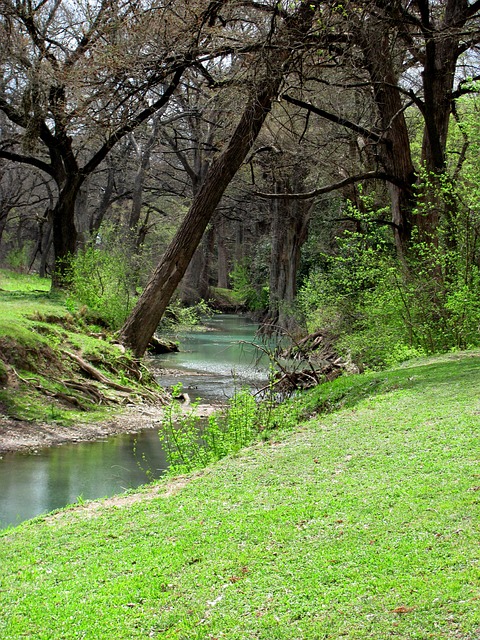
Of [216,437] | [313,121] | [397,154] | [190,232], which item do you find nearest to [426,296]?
[397,154]

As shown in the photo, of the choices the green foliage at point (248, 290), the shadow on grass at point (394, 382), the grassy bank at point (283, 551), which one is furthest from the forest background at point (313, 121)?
the green foliage at point (248, 290)

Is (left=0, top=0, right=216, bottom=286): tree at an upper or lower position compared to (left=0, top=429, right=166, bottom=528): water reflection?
upper

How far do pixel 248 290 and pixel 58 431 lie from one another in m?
36.0

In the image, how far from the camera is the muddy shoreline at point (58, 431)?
1154 cm

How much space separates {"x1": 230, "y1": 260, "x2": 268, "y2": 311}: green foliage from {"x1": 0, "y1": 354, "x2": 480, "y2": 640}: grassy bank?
37.1m

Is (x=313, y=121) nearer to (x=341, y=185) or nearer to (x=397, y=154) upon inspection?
(x=397, y=154)

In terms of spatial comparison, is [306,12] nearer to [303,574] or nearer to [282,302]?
[303,574]

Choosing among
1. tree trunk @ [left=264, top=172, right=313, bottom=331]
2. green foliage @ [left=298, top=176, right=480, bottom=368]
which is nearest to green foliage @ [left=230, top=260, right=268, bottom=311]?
tree trunk @ [left=264, top=172, right=313, bottom=331]

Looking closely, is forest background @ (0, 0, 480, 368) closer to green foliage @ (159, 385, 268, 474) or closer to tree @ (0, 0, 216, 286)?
tree @ (0, 0, 216, 286)

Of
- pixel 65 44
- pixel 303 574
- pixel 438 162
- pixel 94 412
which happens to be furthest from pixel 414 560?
pixel 65 44

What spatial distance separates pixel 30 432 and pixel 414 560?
9051mm

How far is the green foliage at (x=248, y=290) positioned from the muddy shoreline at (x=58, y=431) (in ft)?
99.3

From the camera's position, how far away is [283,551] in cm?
478

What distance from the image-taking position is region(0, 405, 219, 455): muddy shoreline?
11539 millimetres
